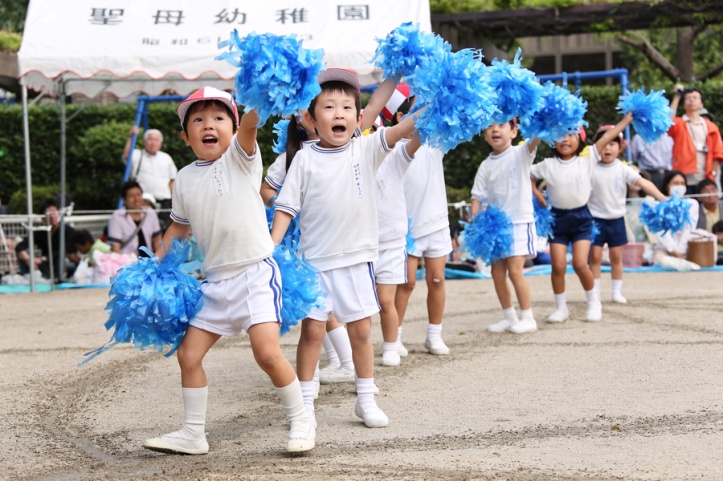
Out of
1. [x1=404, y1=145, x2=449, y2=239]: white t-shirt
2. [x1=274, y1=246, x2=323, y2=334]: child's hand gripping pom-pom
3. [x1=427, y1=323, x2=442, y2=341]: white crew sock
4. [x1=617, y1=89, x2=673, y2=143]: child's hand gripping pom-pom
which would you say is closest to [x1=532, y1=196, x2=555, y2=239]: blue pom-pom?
[x1=617, y1=89, x2=673, y2=143]: child's hand gripping pom-pom

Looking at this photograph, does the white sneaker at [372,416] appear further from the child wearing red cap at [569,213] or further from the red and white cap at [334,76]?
the child wearing red cap at [569,213]

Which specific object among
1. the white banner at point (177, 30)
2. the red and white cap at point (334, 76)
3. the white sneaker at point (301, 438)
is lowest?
the white sneaker at point (301, 438)

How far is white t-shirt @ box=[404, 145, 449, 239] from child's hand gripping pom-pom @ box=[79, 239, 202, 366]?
2.71 meters

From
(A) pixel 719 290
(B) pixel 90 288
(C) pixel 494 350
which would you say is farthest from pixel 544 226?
(B) pixel 90 288

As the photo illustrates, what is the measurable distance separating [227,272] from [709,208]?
9.77 metres

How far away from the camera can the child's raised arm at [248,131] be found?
4.30 meters

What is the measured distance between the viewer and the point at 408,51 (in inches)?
197

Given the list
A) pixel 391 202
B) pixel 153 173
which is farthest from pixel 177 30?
pixel 391 202

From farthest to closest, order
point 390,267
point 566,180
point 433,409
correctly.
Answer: point 566,180 < point 390,267 < point 433,409

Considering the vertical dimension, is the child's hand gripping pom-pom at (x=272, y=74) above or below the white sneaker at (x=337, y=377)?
above

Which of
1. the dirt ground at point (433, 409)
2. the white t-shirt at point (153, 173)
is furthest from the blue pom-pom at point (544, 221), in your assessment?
the white t-shirt at point (153, 173)

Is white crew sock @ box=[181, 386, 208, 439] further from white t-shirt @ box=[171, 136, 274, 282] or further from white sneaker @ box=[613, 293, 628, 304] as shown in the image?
white sneaker @ box=[613, 293, 628, 304]

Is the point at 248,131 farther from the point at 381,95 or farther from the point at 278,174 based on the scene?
the point at 278,174

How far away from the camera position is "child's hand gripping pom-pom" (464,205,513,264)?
7953 millimetres
